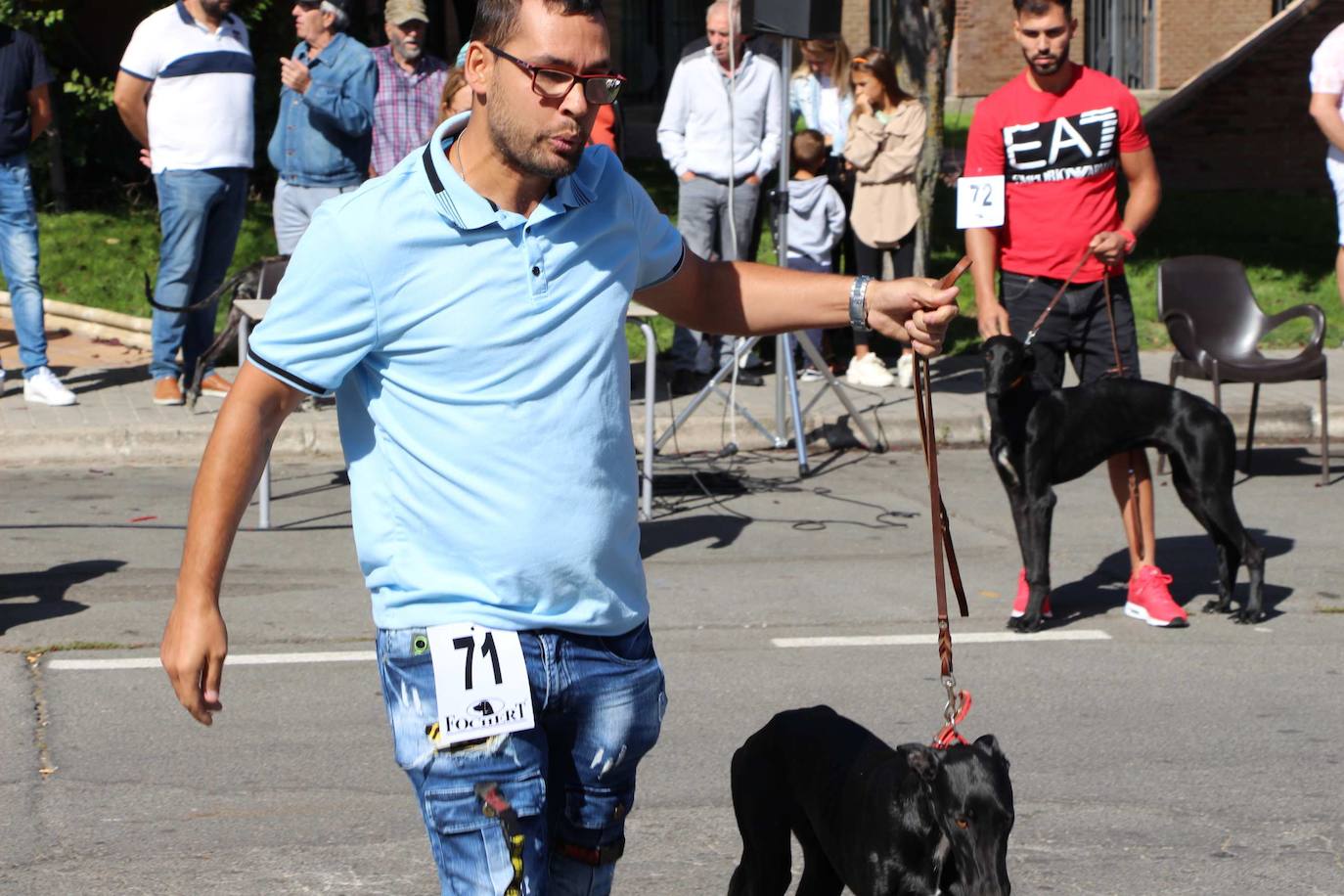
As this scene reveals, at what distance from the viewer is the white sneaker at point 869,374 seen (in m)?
12.1

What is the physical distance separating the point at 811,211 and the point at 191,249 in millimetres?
4043

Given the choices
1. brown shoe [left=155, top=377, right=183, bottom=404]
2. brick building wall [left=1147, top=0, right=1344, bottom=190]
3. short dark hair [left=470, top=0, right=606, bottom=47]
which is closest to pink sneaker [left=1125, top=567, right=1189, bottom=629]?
short dark hair [left=470, top=0, right=606, bottom=47]

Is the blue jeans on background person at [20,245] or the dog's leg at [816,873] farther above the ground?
the blue jeans on background person at [20,245]

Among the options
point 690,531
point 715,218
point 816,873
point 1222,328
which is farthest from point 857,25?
point 816,873

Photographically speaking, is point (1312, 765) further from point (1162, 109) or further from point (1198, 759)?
point (1162, 109)

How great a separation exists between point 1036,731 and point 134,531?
445 centimetres

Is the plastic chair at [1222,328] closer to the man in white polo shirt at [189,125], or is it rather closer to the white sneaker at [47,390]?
the man in white polo shirt at [189,125]

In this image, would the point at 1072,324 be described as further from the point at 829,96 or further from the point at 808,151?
the point at 829,96

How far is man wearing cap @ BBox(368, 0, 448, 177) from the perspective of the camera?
10.1 m

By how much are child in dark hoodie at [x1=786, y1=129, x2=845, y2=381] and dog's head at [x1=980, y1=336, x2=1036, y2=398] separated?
5532 mm

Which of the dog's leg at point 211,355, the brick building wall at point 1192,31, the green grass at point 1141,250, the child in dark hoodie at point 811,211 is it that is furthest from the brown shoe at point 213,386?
the brick building wall at point 1192,31

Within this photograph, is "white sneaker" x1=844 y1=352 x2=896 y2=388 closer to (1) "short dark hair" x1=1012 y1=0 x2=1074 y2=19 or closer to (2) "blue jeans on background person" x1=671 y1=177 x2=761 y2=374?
(2) "blue jeans on background person" x1=671 y1=177 x2=761 y2=374

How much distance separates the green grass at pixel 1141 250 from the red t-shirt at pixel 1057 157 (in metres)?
6.05

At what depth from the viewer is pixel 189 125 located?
1047 centimetres
